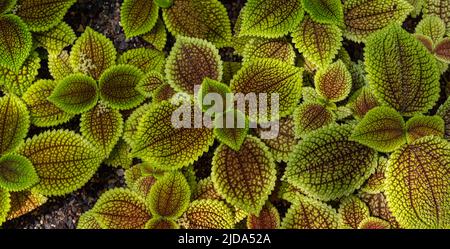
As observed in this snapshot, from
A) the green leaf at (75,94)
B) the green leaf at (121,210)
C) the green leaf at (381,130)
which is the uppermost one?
the green leaf at (75,94)

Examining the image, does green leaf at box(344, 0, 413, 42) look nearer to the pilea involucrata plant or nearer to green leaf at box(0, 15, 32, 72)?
the pilea involucrata plant

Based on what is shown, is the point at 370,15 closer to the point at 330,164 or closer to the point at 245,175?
the point at 330,164

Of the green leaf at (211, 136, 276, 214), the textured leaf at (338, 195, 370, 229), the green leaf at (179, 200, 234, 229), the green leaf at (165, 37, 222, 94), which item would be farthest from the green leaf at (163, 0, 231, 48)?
the textured leaf at (338, 195, 370, 229)

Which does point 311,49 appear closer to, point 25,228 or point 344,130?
point 344,130

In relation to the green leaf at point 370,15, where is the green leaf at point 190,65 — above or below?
below

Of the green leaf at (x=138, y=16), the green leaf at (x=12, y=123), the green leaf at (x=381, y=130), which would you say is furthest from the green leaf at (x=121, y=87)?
the green leaf at (x=381, y=130)

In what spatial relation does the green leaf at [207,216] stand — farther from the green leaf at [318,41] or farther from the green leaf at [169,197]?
the green leaf at [318,41]

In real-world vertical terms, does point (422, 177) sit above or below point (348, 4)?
below

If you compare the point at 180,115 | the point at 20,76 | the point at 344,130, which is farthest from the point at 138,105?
the point at 344,130
